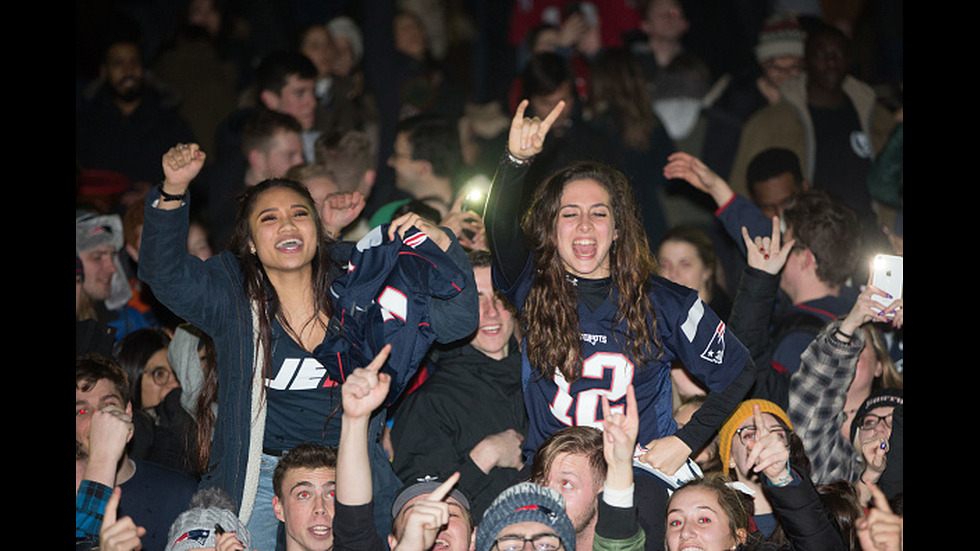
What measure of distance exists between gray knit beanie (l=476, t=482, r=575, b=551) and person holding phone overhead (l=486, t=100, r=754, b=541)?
0.44m

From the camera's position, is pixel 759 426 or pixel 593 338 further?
pixel 593 338

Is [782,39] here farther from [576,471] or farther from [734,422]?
[576,471]

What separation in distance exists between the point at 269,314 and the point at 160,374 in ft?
4.75

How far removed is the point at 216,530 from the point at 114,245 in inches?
111

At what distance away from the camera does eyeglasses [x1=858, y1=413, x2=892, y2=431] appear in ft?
15.4

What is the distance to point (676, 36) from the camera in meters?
8.71

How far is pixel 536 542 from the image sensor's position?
3717mm

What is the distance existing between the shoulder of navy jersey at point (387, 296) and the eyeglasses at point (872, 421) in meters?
2.00

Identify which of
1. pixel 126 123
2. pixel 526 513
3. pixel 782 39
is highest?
pixel 782 39

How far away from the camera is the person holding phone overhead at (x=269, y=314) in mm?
4121

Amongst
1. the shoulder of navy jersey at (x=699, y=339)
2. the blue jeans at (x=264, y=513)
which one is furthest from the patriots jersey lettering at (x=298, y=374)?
the shoulder of navy jersey at (x=699, y=339)

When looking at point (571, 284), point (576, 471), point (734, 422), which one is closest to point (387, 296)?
point (571, 284)
